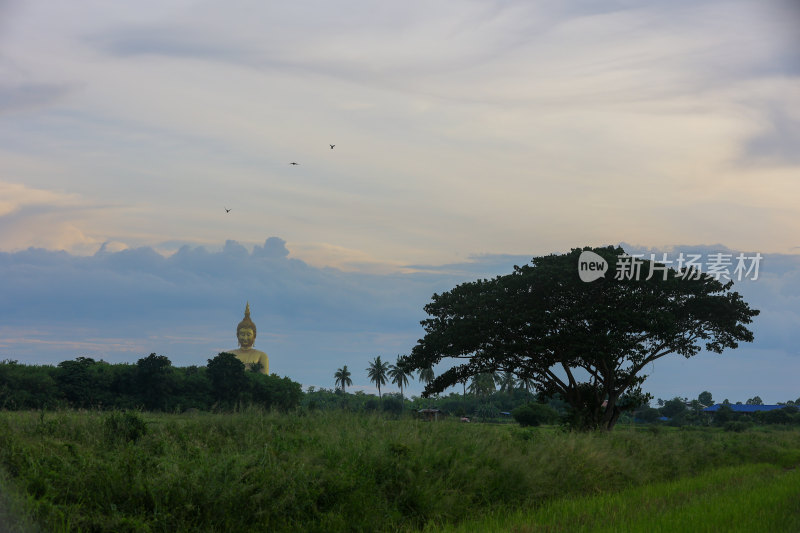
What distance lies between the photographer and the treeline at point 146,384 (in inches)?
2259

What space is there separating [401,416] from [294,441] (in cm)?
511

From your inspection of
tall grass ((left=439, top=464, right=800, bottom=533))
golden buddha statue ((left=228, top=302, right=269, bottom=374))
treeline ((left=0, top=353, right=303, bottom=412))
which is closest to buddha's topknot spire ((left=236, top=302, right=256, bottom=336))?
golden buddha statue ((left=228, top=302, right=269, bottom=374))

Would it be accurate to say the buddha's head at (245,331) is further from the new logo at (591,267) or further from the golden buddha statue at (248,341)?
the new logo at (591,267)

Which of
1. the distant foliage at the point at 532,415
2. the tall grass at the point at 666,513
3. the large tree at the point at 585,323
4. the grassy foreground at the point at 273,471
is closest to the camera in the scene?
the grassy foreground at the point at 273,471

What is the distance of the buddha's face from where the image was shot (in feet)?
355

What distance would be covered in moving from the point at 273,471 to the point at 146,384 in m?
62.3

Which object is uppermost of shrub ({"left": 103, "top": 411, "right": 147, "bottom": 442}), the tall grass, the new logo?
the new logo

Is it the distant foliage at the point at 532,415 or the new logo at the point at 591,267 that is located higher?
the new logo at the point at 591,267

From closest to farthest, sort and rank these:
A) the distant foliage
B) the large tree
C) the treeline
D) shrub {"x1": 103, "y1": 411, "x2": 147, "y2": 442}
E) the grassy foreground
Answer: the grassy foreground
shrub {"x1": 103, "y1": 411, "x2": 147, "y2": 442}
the large tree
the treeline
the distant foliage

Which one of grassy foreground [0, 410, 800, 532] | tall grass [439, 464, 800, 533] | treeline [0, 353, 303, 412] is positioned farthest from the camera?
treeline [0, 353, 303, 412]

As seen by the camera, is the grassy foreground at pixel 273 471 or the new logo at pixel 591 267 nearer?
the grassy foreground at pixel 273 471

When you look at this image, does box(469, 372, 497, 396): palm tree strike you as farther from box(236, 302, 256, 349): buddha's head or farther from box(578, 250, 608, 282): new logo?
box(578, 250, 608, 282): new logo

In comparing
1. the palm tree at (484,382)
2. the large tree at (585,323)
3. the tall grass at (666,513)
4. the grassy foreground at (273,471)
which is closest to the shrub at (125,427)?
the grassy foreground at (273,471)

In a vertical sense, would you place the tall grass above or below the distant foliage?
above
